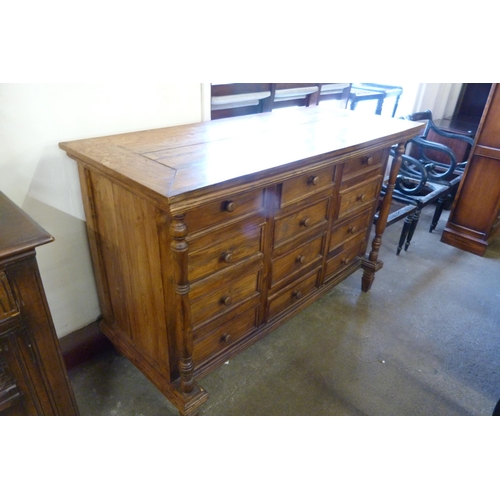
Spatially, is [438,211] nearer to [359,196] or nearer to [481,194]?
[481,194]

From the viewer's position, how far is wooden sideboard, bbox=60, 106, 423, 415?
1.10 meters

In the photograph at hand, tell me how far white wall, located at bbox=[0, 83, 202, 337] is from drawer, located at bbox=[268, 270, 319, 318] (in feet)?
2.55

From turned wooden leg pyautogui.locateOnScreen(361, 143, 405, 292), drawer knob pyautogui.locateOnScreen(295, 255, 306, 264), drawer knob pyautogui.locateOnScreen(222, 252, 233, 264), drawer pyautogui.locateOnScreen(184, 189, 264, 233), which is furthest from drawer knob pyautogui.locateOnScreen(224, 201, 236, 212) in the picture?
turned wooden leg pyautogui.locateOnScreen(361, 143, 405, 292)

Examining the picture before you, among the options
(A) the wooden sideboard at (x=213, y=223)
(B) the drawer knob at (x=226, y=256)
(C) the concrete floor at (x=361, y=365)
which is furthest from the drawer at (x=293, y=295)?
(B) the drawer knob at (x=226, y=256)

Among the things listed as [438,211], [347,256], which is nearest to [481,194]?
[438,211]

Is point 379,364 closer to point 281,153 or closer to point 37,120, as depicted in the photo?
point 281,153

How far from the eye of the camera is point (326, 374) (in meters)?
1.72

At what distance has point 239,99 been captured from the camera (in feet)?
6.20

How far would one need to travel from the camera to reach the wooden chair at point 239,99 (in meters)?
1.82

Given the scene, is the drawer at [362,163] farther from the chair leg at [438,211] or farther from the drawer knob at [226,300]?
the chair leg at [438,211]

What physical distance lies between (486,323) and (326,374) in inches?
40.4

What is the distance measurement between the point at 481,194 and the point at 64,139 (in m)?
2.65

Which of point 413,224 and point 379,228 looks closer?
point 379,228
